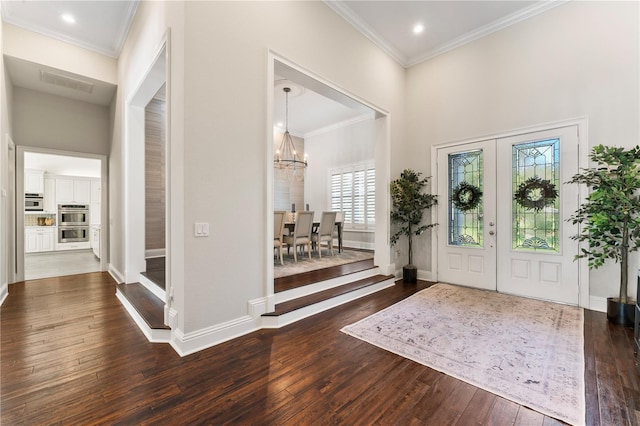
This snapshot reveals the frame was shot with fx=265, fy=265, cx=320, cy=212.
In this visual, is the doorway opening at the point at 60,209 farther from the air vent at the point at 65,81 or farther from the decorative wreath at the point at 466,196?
the decorative wreath at the point at 466,196

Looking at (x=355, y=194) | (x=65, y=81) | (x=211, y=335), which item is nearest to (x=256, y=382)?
(x=211, y=335)

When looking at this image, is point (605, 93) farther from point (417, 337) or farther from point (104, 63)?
point (104, 63)

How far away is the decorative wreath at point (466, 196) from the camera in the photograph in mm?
4293

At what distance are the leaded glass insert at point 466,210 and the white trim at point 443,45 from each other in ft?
6.06

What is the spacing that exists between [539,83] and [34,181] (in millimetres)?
12684

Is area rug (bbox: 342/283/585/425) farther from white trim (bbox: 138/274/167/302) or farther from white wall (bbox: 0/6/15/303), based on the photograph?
white wall (bbox: 0/6/15/303)

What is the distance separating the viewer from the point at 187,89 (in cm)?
233

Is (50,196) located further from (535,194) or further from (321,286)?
(535,194)

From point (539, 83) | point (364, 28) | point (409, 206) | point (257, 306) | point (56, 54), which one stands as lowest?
point (257, 306)

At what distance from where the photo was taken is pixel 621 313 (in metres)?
2.91

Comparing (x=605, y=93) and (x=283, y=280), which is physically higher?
(x=605, y=93)

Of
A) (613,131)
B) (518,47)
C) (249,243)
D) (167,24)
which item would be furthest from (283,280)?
(518,47)

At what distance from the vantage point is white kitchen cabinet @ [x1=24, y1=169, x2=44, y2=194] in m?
8.06

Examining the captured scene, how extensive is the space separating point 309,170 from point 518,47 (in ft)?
19.0
